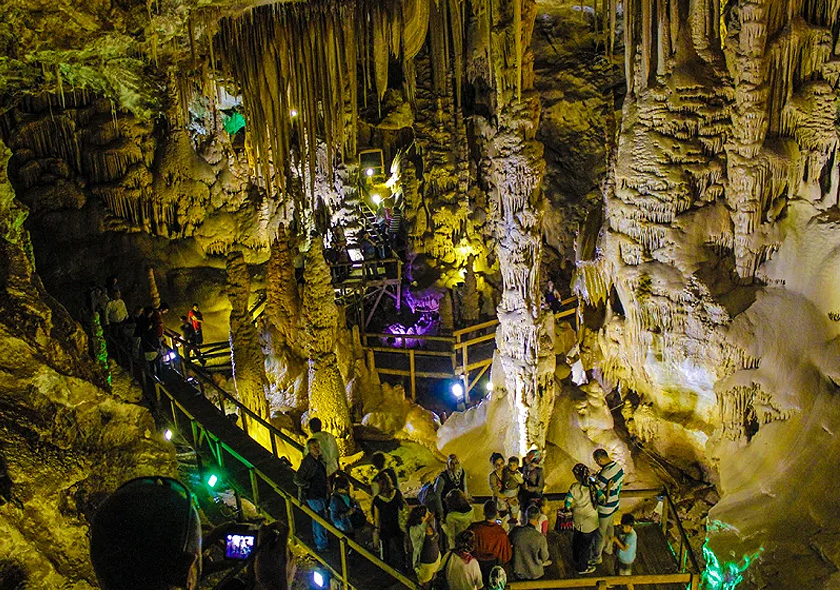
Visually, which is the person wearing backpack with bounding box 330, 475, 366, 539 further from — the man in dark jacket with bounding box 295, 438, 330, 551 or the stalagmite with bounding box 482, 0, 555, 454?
the stalagmite with bounding box 482, 0, 555, 454

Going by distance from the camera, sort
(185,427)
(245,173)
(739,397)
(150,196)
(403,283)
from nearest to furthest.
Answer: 1. (185,427)
2. (739,397)
3. (150,196)
4. (245,173)
5. (403,283)

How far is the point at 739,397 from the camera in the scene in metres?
9.05

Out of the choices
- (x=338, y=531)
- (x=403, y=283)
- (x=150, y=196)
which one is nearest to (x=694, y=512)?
(x=338, y=531)

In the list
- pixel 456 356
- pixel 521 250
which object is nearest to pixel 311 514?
pixel 521 250

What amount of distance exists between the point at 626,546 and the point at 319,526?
7.61 feet

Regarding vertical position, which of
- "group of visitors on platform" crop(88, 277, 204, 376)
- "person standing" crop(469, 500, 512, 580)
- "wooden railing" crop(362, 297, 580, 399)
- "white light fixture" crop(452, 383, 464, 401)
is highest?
"group of visitors on platform" crop(88, 277, 204, 376)

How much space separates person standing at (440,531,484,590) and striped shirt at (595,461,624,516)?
4.14 feet

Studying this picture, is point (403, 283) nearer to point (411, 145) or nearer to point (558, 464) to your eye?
point (411, 145)

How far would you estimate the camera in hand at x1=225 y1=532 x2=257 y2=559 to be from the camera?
143 inches

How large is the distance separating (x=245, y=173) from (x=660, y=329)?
9745 millimetres

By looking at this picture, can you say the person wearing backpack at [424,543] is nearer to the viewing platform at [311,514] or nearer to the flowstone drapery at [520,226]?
the viewing platform at [311,514]

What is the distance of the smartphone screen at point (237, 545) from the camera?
364 centimetres

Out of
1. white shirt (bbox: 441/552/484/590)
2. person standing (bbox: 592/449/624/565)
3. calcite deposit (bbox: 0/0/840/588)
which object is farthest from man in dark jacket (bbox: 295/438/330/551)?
person standing (bbox: 592/449/624/565)

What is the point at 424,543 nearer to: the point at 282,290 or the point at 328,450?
the point at 328,450
